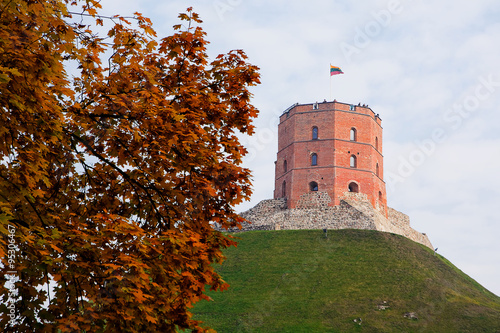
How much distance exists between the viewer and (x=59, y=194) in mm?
10016

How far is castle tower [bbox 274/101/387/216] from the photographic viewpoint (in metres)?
A: 55.5

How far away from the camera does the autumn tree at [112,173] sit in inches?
305

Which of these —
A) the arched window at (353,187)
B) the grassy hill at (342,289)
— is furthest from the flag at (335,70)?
the grassy hill at (342,289)

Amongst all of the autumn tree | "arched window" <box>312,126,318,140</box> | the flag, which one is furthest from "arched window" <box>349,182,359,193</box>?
the autumn tree

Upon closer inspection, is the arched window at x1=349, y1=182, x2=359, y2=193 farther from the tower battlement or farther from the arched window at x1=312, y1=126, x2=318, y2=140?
the arched window at x1=312, y1=126, x2=318, y2=140

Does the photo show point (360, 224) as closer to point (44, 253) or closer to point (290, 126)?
point (290, 126)

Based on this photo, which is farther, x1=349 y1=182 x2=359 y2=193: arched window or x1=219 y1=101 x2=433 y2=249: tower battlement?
x1=349 y1=182 x2=359 y2=193: arched window

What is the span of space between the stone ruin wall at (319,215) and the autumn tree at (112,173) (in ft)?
141

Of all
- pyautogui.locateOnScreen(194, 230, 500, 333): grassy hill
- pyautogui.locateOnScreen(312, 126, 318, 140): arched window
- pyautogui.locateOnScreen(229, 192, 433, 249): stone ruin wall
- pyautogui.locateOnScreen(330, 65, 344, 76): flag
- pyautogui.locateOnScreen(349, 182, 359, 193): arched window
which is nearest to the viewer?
pyautogui.locateOnScreen(194, 230, 500, 333): grassy hill

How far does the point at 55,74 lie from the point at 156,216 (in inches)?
124

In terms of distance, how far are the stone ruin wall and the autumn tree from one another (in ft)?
141

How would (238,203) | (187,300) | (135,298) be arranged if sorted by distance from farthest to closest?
(238,203) → (187,300) → (135,298)

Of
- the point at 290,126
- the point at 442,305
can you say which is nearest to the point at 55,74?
the point at 442,305

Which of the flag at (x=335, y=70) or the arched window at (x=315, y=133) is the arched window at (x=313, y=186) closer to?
the arched window at (x=315, y=133)
